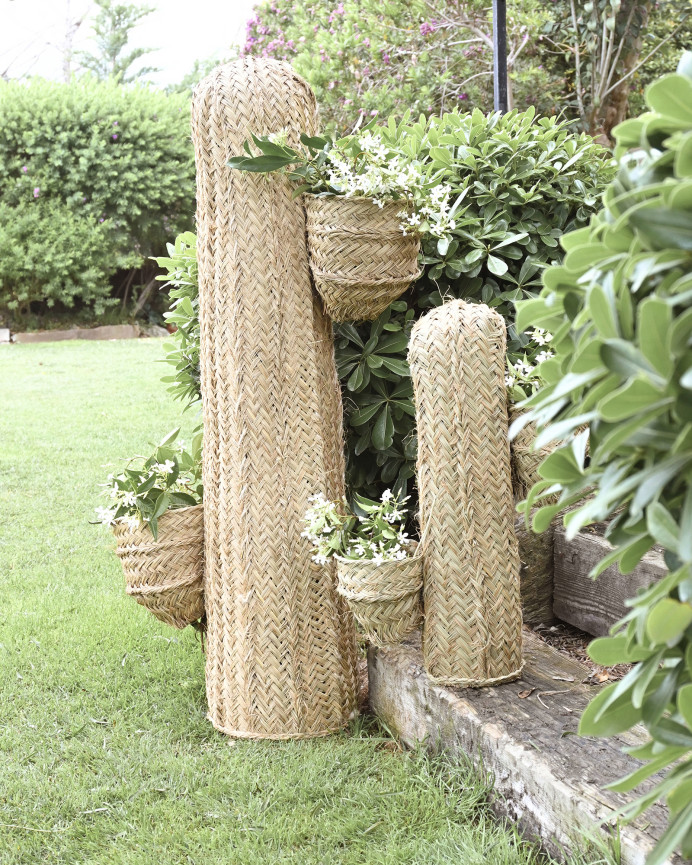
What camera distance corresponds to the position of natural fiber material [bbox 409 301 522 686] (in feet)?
7.33

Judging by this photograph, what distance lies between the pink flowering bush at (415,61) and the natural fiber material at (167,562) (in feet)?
20.0

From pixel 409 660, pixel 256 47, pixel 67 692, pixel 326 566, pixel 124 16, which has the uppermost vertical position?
pixel 124 16

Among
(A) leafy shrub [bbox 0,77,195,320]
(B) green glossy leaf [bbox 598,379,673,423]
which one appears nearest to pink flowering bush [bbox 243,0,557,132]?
(A) leafy shrub [bbox 0,77,195,320]

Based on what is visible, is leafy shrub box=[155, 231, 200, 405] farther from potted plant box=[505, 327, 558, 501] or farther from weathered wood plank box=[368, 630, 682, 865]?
weathered wood plank box=[368, 630, 682, 865]

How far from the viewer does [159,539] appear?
2572 millimetres

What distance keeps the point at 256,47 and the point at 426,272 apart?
9007 millimetres

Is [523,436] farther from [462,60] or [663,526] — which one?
[462,60]

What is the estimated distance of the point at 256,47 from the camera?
10.9 m

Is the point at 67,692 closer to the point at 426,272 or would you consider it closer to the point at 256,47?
the point at 426,272

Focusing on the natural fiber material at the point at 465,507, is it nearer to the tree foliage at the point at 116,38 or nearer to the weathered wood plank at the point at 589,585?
the weathered wood plank at the point at 589,585

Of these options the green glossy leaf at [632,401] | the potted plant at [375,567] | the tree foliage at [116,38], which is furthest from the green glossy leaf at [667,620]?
the tree foliage at [116,38]

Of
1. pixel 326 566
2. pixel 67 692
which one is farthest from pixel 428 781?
pixel 67 692

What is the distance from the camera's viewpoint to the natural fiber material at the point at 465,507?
2.23m

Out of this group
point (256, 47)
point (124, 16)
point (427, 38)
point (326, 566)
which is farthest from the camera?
point (124, 16)
